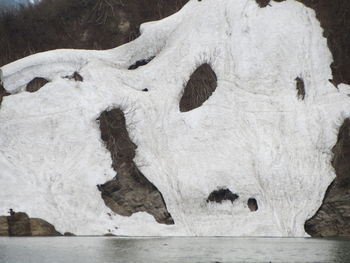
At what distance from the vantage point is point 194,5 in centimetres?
4809

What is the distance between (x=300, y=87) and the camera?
136ft

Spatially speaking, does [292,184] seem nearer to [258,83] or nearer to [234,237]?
[234,237]

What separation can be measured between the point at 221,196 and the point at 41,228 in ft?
32.3

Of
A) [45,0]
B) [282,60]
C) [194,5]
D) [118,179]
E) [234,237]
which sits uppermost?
[45,0]

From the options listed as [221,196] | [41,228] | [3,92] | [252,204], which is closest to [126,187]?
[221,196]

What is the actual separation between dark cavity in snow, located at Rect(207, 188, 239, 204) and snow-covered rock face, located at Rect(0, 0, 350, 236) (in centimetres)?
27

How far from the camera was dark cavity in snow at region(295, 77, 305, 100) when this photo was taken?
4078 cm

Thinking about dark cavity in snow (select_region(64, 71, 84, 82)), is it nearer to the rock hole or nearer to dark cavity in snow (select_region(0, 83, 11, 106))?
dark cavity in snow (select_region(0, 83, 11, 106))

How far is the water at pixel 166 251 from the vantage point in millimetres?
21984

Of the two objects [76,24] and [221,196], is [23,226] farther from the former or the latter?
[76,24]

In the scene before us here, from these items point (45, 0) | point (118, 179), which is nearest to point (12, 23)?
point (45, 0)

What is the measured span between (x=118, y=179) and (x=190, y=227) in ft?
17.0

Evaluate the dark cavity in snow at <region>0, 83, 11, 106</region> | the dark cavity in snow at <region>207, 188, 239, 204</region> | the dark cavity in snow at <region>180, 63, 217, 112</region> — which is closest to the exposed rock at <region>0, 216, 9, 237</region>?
the dark cavity in snow at <region>207, 188, 239, 204</region>

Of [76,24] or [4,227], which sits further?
[76,24]
